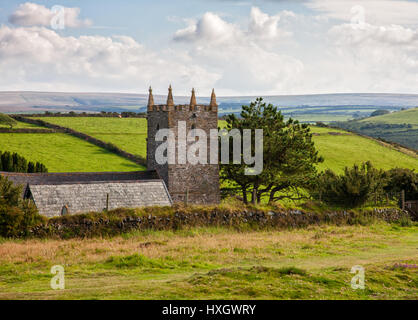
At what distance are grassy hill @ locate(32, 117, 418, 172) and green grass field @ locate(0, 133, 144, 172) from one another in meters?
3.62

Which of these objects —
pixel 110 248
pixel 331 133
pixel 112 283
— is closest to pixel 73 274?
pixel 112 283

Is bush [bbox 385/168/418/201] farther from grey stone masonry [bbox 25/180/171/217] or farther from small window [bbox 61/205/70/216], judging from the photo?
small window [bbox 61/205/70/216]

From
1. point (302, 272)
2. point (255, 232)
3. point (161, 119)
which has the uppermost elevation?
point (161, 119)

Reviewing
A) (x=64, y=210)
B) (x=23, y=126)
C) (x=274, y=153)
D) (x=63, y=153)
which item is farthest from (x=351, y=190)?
(x=23, y=126)

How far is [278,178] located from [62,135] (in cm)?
4274

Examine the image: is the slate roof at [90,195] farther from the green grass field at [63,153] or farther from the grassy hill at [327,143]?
the grassy hill at [327,143]

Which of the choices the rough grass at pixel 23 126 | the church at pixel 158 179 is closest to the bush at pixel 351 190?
the church at pixel 158 179

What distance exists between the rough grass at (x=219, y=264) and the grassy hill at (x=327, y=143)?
43.8 meters

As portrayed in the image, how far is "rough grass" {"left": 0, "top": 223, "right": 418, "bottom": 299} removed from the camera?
12.4 m

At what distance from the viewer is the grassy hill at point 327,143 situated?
73188 millimetres

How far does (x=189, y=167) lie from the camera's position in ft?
136

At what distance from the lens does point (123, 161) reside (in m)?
65.0

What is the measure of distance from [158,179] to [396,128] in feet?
483
